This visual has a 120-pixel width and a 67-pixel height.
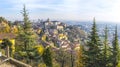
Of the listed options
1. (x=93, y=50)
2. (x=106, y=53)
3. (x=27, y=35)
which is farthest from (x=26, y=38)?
(x=106, y=53)

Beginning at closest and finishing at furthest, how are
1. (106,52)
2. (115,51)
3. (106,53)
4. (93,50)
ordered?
(93,50), (106,53), (106,52), (115,51)

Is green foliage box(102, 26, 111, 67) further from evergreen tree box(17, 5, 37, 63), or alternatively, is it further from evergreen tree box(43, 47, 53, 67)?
evergreen tree box(43, 47, 53, 67)

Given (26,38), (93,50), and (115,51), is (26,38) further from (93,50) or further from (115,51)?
(115,51)

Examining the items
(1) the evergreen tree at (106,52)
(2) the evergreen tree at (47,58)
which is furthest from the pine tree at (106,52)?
(2) the evergreen tree at (47,58)

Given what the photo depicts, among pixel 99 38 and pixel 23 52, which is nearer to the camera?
pixel 23 52

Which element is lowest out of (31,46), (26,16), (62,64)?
(62,64)

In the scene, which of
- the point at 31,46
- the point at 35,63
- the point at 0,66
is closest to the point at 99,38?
the point at 31,46

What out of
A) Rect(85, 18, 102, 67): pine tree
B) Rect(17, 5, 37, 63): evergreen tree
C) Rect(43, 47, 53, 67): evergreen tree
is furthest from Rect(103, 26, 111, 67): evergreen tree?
Rect(43, 47, 53, 67): evergreen tree

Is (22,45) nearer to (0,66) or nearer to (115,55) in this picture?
(115,55)

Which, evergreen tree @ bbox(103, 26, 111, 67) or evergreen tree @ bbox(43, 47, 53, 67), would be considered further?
evergreen tree @ bbox(43, 47, 53, 67)
